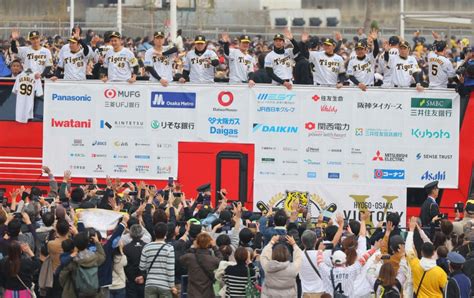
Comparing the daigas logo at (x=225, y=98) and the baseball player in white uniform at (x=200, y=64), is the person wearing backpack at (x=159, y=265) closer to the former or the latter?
the daigas logo at (x=225, y=98)

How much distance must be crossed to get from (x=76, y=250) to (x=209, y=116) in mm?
9625

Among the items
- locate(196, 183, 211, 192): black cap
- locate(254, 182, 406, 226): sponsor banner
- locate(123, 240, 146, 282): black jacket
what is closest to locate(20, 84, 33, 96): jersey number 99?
locate(196, 183, 211, 192): black cap

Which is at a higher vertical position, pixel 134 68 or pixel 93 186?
pixel 134 68

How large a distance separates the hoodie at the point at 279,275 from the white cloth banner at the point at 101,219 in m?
2.40

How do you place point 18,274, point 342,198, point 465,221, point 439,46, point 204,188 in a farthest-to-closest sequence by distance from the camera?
point 439,46 → point 342,198 → point 204,188 → point 465,221 → point 18,274

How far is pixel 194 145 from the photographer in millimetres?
28375

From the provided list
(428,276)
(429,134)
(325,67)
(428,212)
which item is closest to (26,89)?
(325,67)

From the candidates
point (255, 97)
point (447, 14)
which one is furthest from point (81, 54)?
point (447, 14)

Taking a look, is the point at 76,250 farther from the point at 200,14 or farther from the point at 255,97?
the point at 200,14

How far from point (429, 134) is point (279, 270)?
9931 millimetres

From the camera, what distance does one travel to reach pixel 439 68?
28094 millimetres

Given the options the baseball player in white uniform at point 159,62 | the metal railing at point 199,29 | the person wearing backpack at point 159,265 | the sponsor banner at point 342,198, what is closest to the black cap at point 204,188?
the sponsor banner at point 342,198

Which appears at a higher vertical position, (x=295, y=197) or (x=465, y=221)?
(x=295, y=197)

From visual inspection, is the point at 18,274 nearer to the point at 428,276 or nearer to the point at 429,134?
the point at 428,276
